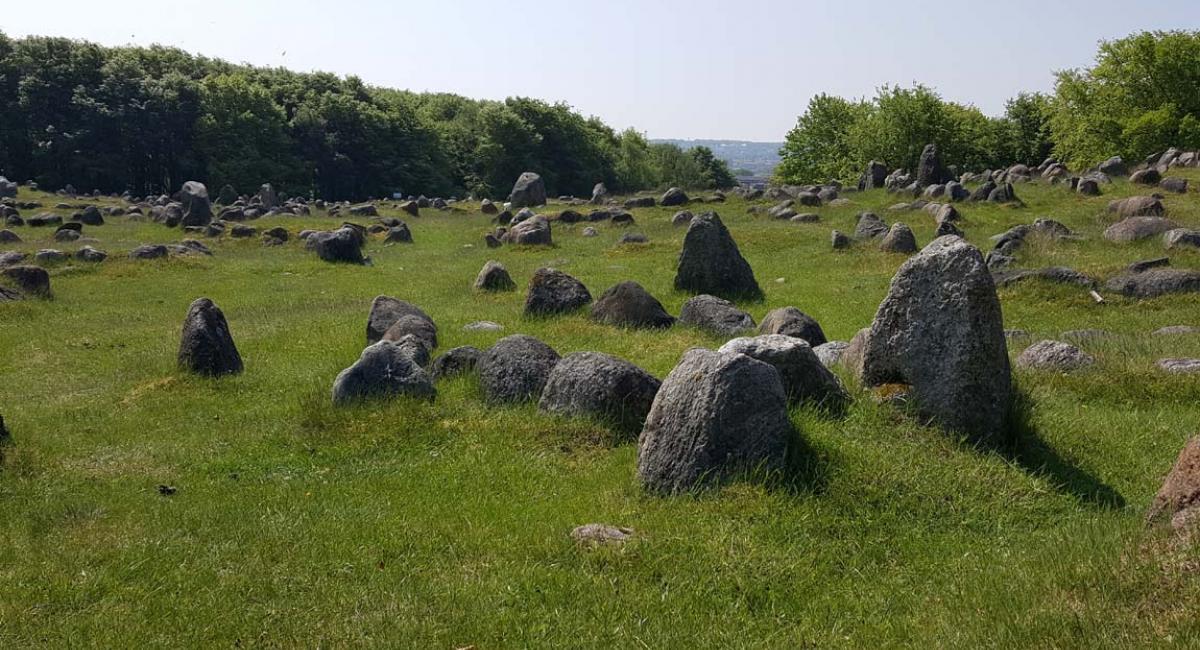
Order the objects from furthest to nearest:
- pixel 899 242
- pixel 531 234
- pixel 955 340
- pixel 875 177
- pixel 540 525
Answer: pixel 875 177, pixel 531 234, pixel 899 242, pixel 955 340, pixel 540 525

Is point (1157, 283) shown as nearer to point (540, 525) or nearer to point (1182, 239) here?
point (1182, 239)

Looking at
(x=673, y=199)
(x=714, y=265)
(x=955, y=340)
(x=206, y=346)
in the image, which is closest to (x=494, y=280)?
(x=714, y=265)

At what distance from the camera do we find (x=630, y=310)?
19.5 metres

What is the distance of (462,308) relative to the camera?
2377 centimetres

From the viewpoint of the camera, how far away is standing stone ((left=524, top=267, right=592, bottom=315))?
21312 millimetres

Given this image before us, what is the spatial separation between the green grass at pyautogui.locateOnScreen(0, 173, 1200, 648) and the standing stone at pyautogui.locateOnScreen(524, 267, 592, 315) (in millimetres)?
3524

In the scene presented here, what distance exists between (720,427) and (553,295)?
12.3 metres

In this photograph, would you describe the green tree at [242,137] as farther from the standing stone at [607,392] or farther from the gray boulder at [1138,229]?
the standing stone at [607,392]

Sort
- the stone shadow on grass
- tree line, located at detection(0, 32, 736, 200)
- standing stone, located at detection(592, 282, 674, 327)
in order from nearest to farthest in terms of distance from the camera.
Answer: the stone shadow on grass < standing stone, located at detection(592, 282, 674, 327) < tree line, located at detection(0, 32, 736, 200)

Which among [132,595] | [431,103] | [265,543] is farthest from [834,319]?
[431,103]

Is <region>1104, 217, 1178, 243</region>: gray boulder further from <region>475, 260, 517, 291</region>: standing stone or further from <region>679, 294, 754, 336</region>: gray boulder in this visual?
<region>475, 260, 517, 291</region>: standing stone

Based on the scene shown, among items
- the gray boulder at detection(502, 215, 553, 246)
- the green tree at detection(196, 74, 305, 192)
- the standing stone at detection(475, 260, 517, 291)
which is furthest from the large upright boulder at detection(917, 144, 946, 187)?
the green tree at detection(196, 74, 305, 192)

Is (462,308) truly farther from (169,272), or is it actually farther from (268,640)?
(268,640)

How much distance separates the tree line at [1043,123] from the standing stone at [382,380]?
5618 centimetres
